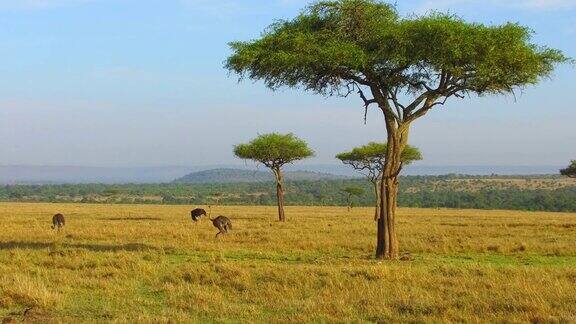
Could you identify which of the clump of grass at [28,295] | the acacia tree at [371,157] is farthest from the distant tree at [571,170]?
the clump of grass at [28,295]

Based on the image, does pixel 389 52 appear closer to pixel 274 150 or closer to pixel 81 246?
pixel 81 246

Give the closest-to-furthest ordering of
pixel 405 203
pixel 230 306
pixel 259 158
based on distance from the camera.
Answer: pixel 230 306
pixel 259 158
pixel 405 203

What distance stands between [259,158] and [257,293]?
36194mm

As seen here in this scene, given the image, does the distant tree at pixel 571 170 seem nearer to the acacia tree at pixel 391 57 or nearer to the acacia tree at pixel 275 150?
the acacia tree at pixel 275 150

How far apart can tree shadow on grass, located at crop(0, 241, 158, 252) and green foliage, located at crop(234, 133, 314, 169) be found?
83.3ft

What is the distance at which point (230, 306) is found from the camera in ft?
39.5

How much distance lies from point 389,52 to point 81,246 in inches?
497

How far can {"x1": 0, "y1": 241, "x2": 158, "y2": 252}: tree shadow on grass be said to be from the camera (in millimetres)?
22047

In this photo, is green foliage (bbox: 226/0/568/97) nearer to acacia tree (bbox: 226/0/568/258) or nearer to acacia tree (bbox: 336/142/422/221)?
acacia tree (bbox: 226/0/568/258)

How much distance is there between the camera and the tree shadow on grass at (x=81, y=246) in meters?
Answer: 22.0

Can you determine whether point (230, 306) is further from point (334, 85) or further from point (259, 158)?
point (259, 158)

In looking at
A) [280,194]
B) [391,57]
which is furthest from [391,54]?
[280,194]

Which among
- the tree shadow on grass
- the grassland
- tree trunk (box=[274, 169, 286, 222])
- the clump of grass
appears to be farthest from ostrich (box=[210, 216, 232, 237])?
tree trunk (box=[274, 169, 286, 222])

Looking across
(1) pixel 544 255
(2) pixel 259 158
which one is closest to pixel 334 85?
(1) pixel 544 255
